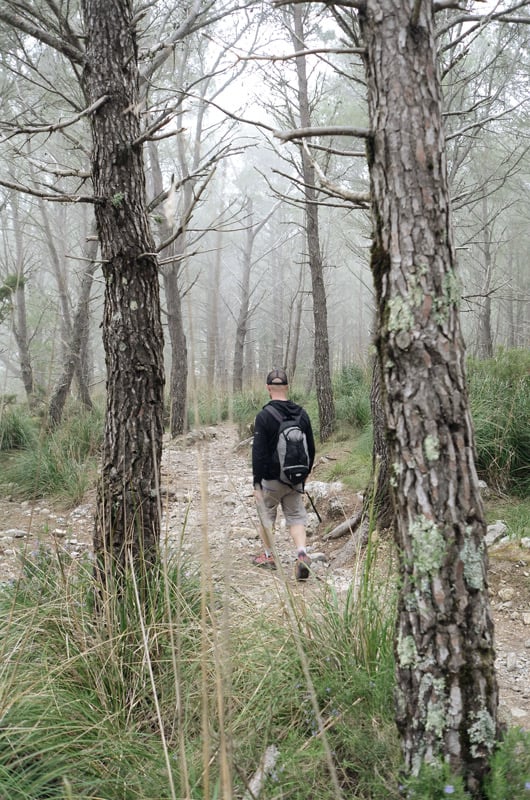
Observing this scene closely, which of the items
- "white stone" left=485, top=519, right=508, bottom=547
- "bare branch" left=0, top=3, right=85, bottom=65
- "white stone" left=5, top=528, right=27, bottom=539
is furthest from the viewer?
"white stone" left=5, top=528, right=27, bottom=539

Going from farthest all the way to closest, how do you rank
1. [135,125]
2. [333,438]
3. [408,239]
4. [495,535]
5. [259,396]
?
[259,396] < [333,438] < [495,535] < [135,125] < [408,239]

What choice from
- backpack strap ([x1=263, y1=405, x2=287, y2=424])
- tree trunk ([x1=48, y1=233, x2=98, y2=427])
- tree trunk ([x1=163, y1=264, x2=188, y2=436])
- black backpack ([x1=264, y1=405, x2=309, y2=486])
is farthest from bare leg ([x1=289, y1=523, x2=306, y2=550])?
tree trunk ([x1=163, y1=264, x2=188, y2=436])

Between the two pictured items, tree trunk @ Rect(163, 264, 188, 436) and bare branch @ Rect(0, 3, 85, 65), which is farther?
tree trunk @ Rect(163, 264, 188, 436)

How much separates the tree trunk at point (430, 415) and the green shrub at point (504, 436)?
12.1 feet

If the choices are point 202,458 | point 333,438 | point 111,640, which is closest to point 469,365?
point 333,438

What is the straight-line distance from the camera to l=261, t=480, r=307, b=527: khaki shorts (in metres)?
4.76

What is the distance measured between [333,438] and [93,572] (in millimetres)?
6101

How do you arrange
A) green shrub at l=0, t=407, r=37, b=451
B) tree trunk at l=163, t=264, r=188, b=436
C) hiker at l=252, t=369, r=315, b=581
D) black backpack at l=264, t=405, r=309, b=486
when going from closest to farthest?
→ black backpack at l=264, t=405, r=309, b=486, hiker at l=252, t=369, r=315, b=581, green shrub at l=0, t=407, r=37, b=451, tree trunk at l=163, t=264, r=188, b=436

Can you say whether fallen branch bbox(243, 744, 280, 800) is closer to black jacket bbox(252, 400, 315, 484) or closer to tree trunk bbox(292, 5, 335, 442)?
black jacket bbox(252, 400, 315, 484)

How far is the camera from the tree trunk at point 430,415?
1.46 m

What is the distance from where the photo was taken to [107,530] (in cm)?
304

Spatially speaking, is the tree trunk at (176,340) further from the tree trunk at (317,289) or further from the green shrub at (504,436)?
the green shrub at (504,436)

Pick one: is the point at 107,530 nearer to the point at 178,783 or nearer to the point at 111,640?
the point at 111,640

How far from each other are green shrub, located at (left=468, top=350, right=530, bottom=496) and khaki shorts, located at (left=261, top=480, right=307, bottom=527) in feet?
5.52
